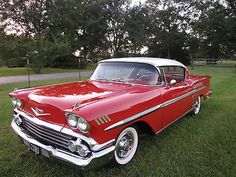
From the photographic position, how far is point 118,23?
3253 centimetres

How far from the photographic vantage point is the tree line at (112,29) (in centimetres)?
2378

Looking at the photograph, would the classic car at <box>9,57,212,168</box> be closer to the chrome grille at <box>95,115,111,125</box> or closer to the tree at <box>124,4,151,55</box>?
the chrome grille at <box>95,115,111,125</box>

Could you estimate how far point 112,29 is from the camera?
33406 millimetres

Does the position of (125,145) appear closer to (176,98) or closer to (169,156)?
(169,156)

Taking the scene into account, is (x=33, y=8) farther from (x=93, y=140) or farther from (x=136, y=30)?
(x=93, y=140)

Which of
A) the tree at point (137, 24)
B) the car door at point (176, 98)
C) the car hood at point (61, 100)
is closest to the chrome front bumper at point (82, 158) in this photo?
the car hood at point (61, 100)

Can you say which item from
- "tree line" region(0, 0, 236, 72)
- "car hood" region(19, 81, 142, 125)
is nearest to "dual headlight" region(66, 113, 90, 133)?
"car hood" region(19, 81, 142, 125)

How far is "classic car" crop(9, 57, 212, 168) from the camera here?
2545mm

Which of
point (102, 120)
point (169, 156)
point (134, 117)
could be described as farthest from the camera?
point (169, 156)

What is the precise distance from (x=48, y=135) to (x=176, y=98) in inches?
96.2

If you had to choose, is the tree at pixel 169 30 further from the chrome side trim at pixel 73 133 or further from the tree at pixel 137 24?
the chrome side trim at pixel 73 133

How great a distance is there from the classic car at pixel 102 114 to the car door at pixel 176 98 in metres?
0.02

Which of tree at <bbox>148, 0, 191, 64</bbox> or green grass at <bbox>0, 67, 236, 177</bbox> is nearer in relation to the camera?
green grass at <bbox>0, 67, 236, 177</bbox>

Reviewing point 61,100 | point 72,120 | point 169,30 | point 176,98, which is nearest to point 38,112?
point 61,100
